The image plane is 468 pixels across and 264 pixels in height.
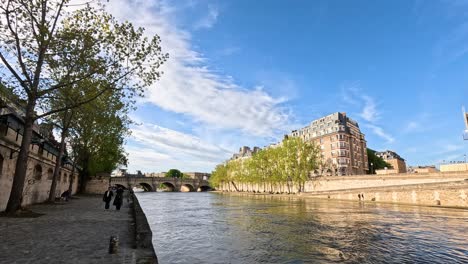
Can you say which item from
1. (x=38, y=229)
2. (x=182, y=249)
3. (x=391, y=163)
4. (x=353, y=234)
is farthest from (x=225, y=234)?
(x=391, y=163)

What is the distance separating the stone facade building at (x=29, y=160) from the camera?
653 inches

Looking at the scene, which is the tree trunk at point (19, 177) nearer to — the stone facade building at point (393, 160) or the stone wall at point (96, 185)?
the stone wall at point (96, 185)

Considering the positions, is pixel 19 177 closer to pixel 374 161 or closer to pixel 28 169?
pixel 28 169

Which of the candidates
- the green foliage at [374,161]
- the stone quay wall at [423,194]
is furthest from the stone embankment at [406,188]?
the green foliage at [374,161]

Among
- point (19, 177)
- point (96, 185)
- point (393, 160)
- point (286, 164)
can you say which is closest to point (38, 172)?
point (19, 177)

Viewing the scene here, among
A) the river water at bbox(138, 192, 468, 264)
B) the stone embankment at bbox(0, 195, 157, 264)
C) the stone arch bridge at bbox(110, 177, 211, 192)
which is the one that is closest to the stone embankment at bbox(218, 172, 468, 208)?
the river water at bbox(138, 192, 468, 264)

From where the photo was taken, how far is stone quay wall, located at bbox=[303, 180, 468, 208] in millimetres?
32406

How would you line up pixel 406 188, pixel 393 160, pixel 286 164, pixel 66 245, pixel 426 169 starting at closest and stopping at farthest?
pixel 66 245, pixel 406 188, pixel 286 164, pixel 426 169, pixel 393 160

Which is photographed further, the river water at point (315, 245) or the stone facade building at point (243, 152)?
the stone facade building at point (243, 152)

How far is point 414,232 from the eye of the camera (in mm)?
14992

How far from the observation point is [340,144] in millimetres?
85312

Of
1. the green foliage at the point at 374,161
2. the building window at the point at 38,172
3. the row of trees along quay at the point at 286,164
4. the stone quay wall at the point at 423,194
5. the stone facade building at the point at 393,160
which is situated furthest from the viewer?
the stone facade building at the point at 393,160

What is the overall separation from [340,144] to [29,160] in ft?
262

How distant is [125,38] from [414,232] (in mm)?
19924
